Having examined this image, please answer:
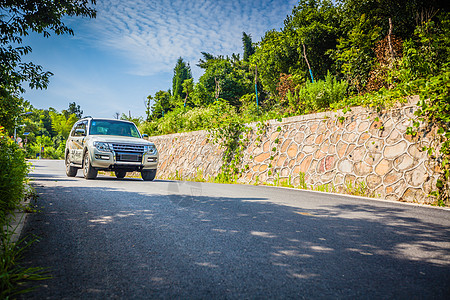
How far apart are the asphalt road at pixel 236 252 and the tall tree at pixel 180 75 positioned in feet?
154

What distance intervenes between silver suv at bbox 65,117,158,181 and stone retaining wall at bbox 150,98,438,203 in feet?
12.9

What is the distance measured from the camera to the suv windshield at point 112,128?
10438 millimetres

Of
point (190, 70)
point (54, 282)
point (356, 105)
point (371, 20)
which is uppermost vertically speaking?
point (190, 70)

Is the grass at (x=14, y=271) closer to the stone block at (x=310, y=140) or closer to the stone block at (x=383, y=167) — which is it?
the stone block at (x=383, y=167)

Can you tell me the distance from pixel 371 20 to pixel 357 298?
22280 millimetres

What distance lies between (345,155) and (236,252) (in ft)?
21.2

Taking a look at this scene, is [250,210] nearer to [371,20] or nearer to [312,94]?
[312,94]

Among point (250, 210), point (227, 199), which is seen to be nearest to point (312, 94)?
point (227, 199)

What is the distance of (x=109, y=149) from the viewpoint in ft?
30.2

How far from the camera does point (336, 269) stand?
8.66 feet

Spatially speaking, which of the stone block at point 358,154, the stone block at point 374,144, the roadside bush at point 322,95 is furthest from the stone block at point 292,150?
the stone block at point 374,144

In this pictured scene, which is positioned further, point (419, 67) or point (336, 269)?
point (419, 67)

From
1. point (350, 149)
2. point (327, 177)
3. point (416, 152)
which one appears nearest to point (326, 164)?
point (327, 177)

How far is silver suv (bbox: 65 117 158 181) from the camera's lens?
9195 mm
